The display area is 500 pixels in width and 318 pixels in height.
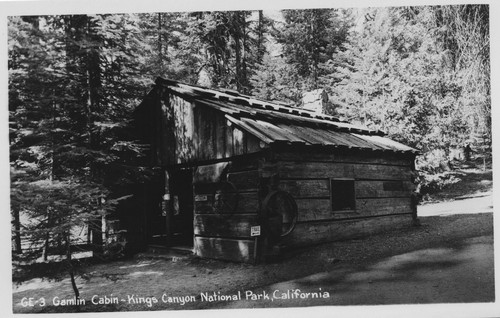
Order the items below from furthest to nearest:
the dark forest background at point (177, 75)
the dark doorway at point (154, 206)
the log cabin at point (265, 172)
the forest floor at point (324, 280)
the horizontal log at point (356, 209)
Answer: the dark doorway at point (154, 206) → the horizontal log at point (356, 209) → the log cabin at point (265, 172) → the dark forest background at point (177, 75) → the forest floor at point (324, 280)

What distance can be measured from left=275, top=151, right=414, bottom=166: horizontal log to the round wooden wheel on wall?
0.74 meters

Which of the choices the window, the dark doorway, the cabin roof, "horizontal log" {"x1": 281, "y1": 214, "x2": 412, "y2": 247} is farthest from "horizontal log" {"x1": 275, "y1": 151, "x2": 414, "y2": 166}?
the dark doorway

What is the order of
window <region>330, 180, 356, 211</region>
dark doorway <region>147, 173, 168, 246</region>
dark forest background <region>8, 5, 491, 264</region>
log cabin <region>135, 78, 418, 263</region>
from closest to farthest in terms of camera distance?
dark forest background <region>8, 5, 491, 264</region>, log cabin <region>135, 78, 418, 263</region>, window <region>330, 180, 356, 211</region>, dark doorway <region>147, 173, 168, 246</region>

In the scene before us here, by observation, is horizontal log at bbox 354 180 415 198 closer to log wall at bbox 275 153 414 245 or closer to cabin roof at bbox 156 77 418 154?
log wall at bbox 275 153 414 245

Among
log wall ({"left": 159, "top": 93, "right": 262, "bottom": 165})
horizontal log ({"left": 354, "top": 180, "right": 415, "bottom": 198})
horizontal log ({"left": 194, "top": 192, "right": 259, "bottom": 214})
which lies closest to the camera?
horizontal log ({"left": 194, "top": 192, "right": 259, "bottom": 214})

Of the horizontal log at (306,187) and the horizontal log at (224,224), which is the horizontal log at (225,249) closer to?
the horizontal log at (224,224)

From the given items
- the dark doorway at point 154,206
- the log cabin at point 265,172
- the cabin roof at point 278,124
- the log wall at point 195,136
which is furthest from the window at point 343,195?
the dark doorway at point 154,206

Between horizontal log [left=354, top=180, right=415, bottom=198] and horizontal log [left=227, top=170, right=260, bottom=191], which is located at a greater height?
horizontal log [left=227, top=170, right=260, bottom=191]

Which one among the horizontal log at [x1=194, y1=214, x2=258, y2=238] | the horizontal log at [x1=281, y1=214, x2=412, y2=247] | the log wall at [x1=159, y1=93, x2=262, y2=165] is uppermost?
the log wall at [x1=159, y1=93, x2=262, y2=165]

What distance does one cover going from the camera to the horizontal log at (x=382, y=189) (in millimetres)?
8648

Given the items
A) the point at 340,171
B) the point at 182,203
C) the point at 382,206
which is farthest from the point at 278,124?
the point at 182,203

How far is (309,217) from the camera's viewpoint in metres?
7.54

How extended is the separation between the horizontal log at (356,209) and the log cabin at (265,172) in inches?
0.9

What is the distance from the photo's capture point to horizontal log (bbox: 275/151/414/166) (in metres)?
7.25
